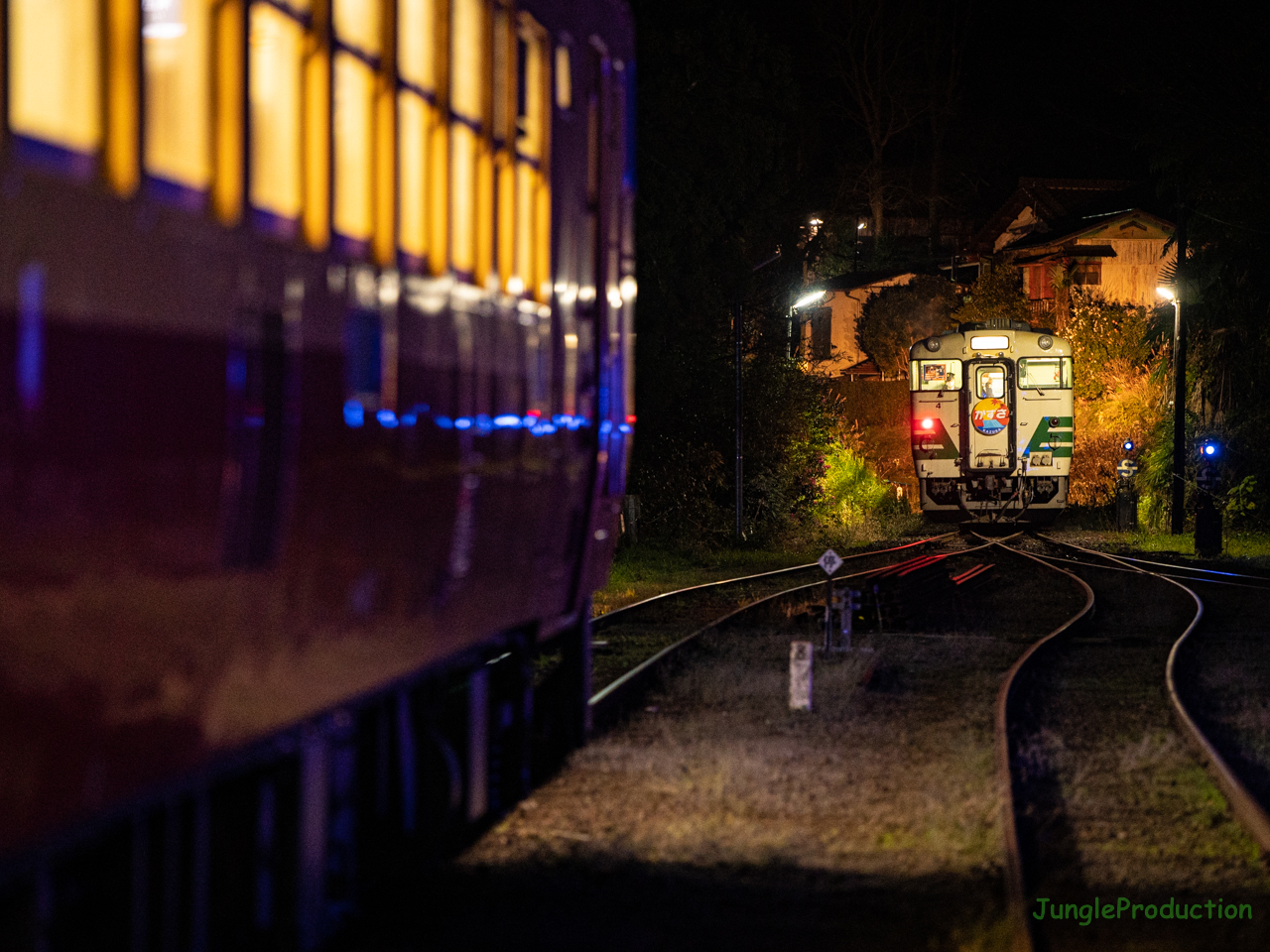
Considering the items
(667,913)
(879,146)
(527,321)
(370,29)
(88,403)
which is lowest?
(667,913)

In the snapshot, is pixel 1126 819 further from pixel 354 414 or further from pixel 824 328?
pixel 824 328

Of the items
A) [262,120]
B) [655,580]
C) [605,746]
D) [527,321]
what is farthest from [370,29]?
[655,580]

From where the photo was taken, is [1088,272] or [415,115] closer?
[415,115]

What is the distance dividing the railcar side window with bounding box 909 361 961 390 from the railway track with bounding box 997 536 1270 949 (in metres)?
12.3

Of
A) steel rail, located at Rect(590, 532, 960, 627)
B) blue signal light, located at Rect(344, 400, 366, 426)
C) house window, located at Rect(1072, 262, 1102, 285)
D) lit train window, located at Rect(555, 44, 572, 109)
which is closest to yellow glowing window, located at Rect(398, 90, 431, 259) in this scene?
blue signal light, located at Rect(344, 400, 366, 426)

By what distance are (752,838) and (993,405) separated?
65.9 feet

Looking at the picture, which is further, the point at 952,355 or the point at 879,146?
the point at 879,146

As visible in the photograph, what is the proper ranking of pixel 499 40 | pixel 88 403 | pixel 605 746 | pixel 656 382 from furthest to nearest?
pixel 656 382 → pixel 605 746 → pixel 499 40 → pixel 88 403

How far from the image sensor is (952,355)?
84.1ft

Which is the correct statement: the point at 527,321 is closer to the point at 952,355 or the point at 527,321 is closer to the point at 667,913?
the point at 667,913

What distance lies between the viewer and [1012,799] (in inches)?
278

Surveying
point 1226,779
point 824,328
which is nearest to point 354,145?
point 1226,779

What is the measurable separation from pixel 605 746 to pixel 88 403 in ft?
19.5

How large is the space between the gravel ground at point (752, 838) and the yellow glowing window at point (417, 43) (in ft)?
8.98
